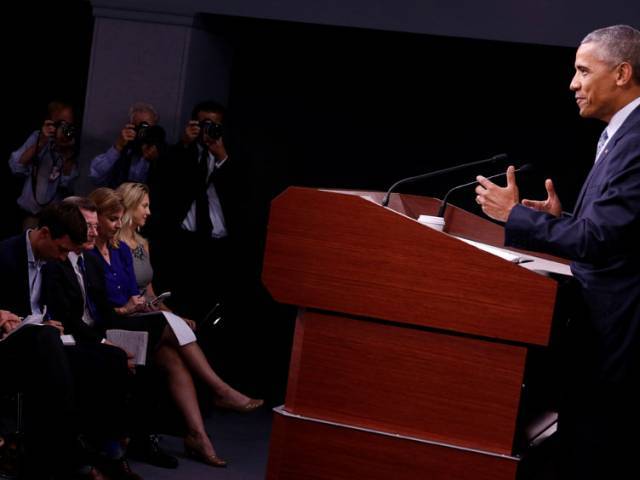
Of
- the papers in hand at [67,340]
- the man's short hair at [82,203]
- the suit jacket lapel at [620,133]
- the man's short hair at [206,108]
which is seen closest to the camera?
the suit jacket lapel at [620,133]

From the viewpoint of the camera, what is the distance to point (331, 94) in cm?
696

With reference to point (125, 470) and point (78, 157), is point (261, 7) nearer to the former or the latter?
point (78, 157)

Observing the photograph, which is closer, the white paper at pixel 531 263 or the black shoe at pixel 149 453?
the white paper at pixel 531 263

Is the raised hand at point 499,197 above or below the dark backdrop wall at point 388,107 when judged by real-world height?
below

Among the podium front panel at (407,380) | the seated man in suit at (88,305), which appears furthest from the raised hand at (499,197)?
the seated man in suit at (88,305)

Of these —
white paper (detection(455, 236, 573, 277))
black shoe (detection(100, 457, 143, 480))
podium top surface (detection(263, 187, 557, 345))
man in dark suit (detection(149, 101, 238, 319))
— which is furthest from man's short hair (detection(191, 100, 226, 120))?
podium top surface (detection(263, 187, 557, 345))

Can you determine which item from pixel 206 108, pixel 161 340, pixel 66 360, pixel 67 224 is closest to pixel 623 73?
pixel 67 224

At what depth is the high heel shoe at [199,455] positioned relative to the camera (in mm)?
4469

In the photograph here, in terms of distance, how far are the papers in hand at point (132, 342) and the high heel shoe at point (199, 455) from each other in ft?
1.37

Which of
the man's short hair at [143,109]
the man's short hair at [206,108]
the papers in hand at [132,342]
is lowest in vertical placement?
the papers in hand at [132,342]

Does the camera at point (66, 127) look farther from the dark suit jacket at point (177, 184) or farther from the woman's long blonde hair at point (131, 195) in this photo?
the woman's long blonde hair at point (131, 195)

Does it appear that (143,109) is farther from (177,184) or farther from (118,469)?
(118,469)

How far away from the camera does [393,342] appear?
2.41 metres

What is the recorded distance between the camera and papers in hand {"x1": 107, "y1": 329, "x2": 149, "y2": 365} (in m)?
4.37
